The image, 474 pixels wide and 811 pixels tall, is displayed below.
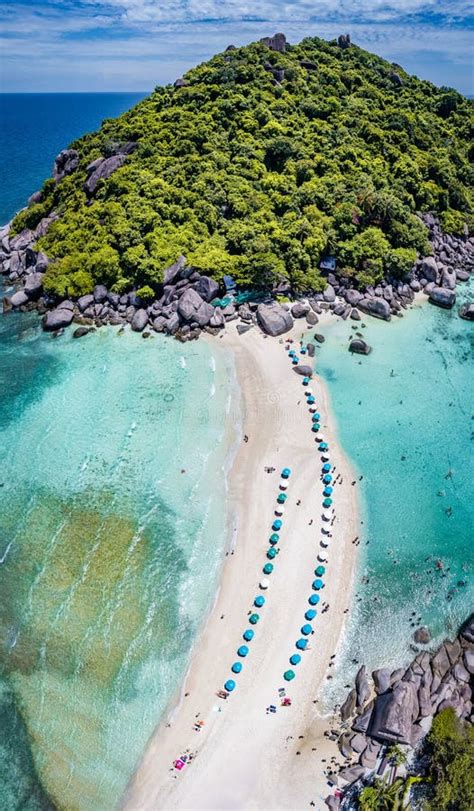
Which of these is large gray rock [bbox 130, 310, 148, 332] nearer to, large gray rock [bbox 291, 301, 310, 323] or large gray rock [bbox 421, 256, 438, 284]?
large gray rock [bbox 291, 301, 310, 323]

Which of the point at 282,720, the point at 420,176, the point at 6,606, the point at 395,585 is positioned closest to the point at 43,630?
the point at 6,606

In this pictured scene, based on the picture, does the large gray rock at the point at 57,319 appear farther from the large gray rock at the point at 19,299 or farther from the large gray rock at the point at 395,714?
the large gray rock at the point at 395,714

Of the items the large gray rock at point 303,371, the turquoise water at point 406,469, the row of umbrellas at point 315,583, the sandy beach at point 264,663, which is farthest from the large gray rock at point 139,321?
the row of umbrellas at point 315,583

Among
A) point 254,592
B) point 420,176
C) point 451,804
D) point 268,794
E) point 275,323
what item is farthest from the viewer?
point 420,176

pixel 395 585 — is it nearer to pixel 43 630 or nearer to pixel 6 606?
pixel 43 630

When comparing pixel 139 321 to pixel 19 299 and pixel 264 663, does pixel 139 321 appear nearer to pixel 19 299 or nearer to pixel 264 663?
pixel 19 299

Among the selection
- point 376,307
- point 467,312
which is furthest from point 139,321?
point 467,312

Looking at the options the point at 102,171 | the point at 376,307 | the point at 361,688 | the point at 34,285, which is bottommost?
the point at 361,688
